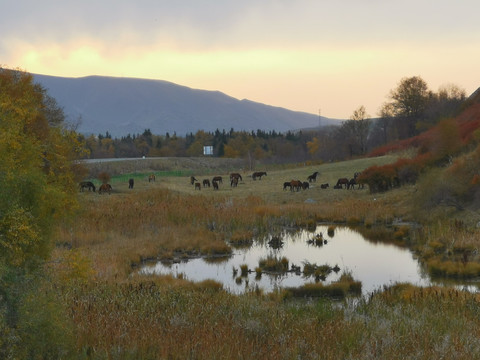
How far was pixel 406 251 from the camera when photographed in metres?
23.6

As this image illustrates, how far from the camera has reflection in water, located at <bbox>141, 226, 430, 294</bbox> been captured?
1831 cm

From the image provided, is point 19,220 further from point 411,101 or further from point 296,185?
point 411,101

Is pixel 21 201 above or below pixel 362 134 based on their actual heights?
below

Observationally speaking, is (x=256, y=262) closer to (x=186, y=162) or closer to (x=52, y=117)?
(x=52, y=117)

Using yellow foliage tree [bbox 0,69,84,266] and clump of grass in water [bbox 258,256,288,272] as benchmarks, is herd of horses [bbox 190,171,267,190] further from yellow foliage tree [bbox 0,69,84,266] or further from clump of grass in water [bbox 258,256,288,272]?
yellow foliage tree [bbox 0,69,84,266]

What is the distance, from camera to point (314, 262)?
856 inches

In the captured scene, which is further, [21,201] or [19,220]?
[21,201]

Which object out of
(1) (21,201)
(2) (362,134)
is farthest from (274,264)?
(2) (362,134)

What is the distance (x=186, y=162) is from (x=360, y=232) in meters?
65.9

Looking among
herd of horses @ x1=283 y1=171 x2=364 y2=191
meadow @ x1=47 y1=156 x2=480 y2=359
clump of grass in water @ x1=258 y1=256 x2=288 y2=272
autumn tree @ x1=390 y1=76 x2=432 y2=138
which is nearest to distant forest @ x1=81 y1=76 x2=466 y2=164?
autumn tree @ x1=390 y1=76 x2=432 y2=138

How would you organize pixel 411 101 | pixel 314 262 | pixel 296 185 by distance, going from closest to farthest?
pixel 314 262 < pixel 296 185 < pixel 411 101

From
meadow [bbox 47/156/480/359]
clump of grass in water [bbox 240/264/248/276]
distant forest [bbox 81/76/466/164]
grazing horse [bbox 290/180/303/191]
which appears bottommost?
clump of grass in water [bbox 240/264/248/276]

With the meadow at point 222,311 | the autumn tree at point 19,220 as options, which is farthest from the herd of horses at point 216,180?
the autumn tree at point 19,220

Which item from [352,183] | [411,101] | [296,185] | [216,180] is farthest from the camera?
[411,101]
